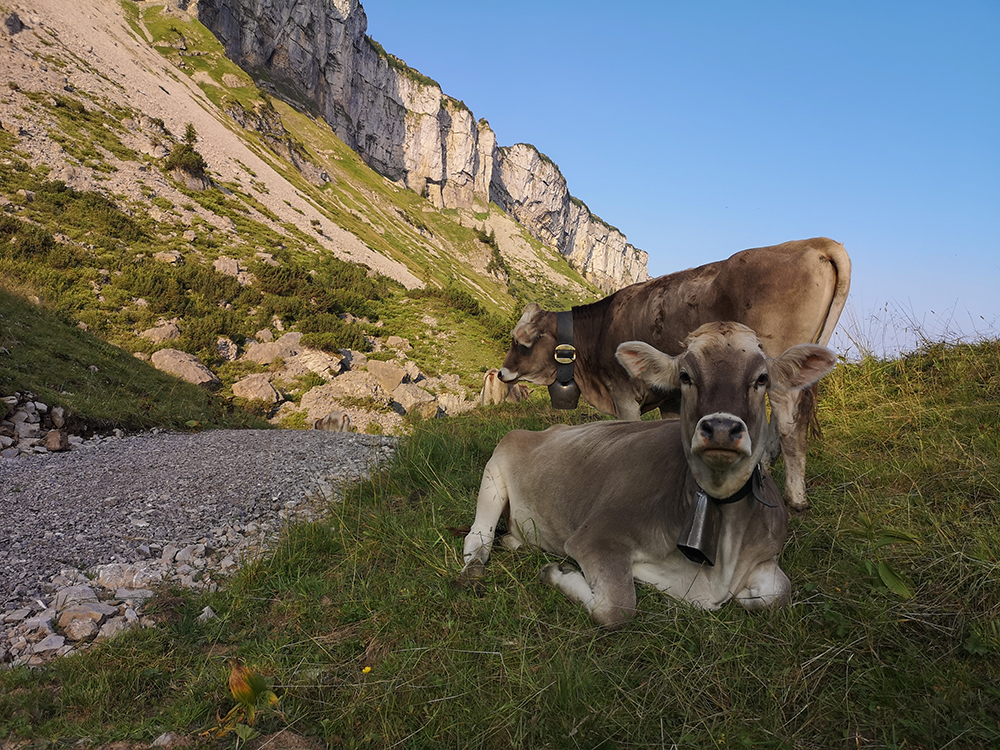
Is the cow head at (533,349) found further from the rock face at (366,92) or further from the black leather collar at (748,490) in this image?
the rock face at (366,92)

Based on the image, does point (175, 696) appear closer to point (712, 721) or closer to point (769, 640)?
point (712, 721)

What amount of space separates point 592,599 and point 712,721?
964 mm

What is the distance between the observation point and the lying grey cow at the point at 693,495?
3.06m

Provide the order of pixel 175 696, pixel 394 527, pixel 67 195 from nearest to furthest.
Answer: pixel 175 696
pixel 394 527
pixel 67 195

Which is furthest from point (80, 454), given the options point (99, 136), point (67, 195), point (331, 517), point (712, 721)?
point (99, 136)

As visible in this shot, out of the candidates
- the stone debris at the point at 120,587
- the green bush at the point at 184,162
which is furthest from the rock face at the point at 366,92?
the stone debris at the point at 120,587

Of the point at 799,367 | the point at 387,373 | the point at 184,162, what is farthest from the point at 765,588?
the point at 184,162

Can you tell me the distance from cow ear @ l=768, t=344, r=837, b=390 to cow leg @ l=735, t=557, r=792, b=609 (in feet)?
3.44

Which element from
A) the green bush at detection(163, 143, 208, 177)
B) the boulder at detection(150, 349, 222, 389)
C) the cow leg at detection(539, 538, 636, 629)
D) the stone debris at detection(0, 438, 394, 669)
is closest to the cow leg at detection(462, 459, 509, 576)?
the cow leg at detection(539, 538, 636, 629)

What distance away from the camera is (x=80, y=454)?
28.4 ft

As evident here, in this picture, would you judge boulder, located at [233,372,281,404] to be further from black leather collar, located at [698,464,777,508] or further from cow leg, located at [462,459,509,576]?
black leather collar, located at [698,464,777,508]

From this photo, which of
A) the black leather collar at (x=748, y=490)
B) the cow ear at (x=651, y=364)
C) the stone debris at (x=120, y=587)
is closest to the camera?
the black leather collar at (x=748, y=490)

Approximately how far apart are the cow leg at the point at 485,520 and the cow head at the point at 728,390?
1767 millimetres

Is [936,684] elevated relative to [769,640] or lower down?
elevated
